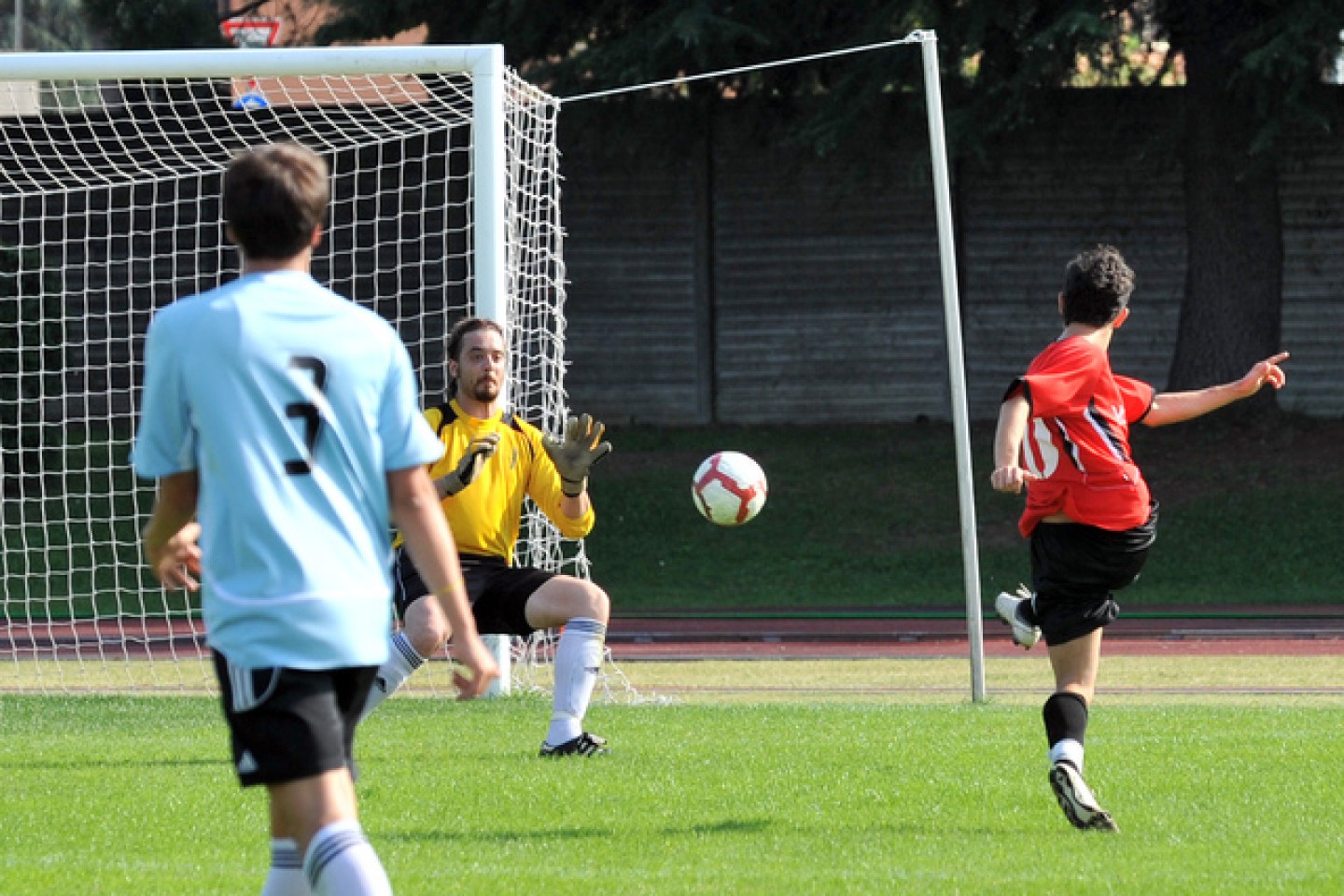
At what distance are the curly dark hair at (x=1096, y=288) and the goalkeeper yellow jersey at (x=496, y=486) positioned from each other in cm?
239

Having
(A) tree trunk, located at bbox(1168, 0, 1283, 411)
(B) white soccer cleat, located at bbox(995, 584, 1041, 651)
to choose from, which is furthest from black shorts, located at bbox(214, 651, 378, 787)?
(A) tree trunk, located at bbox(1168, 0, 1283, 411)

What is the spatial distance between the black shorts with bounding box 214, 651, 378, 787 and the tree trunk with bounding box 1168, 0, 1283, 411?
1750 cm

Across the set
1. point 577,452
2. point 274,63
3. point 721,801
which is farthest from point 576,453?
point 274,63

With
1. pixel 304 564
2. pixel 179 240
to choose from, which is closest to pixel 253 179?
pixel 304 564

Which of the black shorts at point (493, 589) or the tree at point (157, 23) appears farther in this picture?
the tree at point (157, 23)

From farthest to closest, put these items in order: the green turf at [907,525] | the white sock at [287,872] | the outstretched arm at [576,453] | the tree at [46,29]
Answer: the tree at [46,29], the green turf at [907,525], the outstretched arm at [576,453], the white sock at [287,872]

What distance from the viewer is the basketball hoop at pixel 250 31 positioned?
19922mm

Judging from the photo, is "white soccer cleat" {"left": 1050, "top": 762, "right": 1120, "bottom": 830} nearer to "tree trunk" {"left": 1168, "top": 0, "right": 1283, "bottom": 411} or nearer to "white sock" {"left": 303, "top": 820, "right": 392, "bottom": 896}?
"white sock" {"left": 303, "top": 820, "right": 392, "bottom": 896}

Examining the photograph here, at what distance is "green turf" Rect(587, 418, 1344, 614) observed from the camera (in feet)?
56.1

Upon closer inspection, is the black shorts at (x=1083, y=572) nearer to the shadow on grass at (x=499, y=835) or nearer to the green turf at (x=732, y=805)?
the green turf at (x=732, y=805)

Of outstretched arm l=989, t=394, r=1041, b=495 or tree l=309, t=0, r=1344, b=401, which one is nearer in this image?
outstretched arm l=989, t=394, r=1041, b=495

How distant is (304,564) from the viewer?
11.3 feet

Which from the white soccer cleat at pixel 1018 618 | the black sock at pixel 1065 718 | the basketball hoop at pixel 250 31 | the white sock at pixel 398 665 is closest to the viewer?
the black sock at pixel 1065 718

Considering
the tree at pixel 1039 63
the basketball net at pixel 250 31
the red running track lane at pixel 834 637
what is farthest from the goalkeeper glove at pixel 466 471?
the basketball net at pixel 250 31
